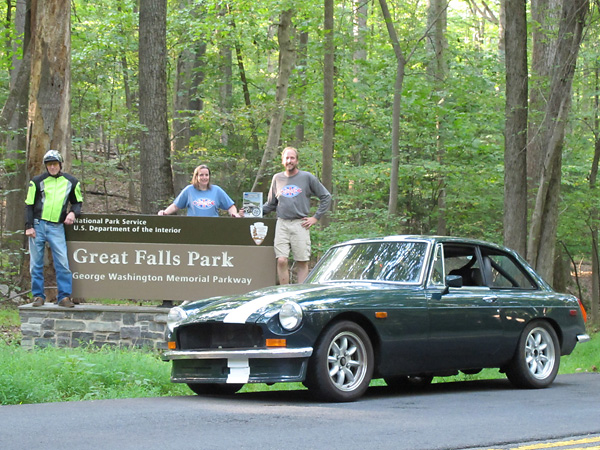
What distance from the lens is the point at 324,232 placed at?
19.5 metres

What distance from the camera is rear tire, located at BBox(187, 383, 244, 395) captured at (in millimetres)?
7605

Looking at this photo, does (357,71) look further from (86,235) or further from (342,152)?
(86,235)

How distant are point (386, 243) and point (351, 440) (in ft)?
11.7

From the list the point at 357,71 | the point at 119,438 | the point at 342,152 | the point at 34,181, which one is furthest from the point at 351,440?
the point at 357,71

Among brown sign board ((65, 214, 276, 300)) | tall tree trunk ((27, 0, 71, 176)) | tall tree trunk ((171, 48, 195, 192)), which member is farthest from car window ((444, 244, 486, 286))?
tall tree trunk ((171, 48, 195, 192))

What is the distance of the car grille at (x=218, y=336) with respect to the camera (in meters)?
6.85

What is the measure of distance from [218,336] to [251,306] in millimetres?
434

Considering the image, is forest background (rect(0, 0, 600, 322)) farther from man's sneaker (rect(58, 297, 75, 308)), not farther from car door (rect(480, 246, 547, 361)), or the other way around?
car door (rect(480, 246, 547, 361))

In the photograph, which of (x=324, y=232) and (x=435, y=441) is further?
(x=324, y=232)

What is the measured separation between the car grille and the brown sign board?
14.4 feet

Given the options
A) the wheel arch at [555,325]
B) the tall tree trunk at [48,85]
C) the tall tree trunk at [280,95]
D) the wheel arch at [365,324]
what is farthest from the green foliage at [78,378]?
the tall tree trunk at [280,95]

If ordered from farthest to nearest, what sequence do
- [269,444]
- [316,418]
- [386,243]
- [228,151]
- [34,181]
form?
[228,151]
[34,181]
[386,243]
[316,418]
[269,444]

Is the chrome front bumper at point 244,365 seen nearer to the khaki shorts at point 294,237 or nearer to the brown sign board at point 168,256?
the khaki shorts at point 294,237

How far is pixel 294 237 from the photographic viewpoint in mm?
11398
